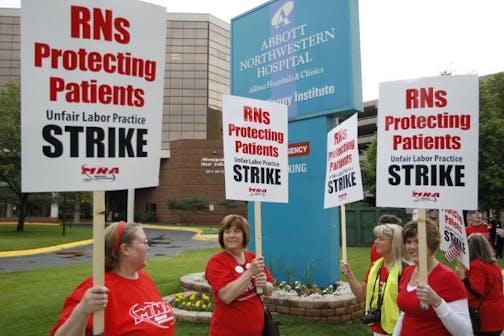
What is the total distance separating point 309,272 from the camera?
28.0 feet

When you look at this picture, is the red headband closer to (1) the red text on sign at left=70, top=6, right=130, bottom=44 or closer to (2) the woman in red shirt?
(1) the red text on sign at left=70, top=6, right=130, bottom=44

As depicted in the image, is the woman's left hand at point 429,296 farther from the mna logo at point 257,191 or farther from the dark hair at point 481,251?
the dark hair at point 481,251

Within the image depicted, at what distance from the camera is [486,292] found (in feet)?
16.2

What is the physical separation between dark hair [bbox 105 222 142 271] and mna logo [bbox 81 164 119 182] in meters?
0.47

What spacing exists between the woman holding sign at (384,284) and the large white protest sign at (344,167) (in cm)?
54

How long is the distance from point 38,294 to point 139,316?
30.8 ft

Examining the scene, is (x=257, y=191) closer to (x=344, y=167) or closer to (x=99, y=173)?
(x=344, y=167)

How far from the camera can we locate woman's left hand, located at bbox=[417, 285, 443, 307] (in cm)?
306

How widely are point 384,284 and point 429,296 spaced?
52.0 inches

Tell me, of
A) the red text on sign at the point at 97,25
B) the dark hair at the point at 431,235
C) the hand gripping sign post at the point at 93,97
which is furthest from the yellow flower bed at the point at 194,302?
the red text on sign at the point at 97,25

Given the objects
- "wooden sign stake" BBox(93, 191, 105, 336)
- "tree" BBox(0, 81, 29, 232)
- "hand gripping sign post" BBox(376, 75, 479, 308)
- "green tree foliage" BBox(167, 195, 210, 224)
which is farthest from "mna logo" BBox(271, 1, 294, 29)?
"green tree foliage" BBox(167, 195, 210, 224)

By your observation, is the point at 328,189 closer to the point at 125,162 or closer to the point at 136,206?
the point at 125,162

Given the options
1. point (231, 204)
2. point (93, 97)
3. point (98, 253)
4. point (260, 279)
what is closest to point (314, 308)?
point (260, 279)

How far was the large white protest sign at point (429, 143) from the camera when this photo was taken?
360 centimetres
